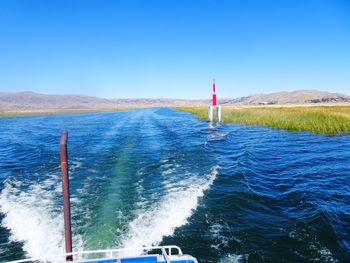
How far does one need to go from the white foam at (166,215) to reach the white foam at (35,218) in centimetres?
199

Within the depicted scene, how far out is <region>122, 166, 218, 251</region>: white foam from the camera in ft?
34.0

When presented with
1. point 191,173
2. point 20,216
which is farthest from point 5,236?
point 191,173

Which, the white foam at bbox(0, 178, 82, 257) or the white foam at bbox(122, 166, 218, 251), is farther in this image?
the white foam at bbox(122, 166, 218, 251)

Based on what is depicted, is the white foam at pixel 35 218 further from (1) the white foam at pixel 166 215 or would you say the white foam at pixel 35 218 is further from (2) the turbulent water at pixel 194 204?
(1) the white foam at pixel 166 215

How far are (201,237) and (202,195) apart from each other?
13.8ft

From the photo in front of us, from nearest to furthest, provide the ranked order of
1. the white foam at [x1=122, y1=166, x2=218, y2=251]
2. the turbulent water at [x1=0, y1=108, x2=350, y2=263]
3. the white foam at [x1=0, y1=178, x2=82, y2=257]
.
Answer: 1. the turbulent water at [x1=0, y1=108, x2=350, y2=263]
2. the white foam at [x1=0, y1=178, x2=82, y2=257]
3. the white foam at [x1=122, y1=166, x2=218, y2=251]

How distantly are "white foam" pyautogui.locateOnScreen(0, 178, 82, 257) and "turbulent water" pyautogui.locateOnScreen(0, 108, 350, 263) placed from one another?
4 centimetres

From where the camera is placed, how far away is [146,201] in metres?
13.7

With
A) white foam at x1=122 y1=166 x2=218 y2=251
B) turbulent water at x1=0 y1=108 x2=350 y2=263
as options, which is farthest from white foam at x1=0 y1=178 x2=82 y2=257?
white foam at x1=122 y1=166 x2=218 y2=251

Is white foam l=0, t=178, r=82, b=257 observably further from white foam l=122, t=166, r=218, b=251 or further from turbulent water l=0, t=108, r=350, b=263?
white foam l=122, t=166, r=218, b=251

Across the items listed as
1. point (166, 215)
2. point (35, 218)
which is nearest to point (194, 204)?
point (166, 215)

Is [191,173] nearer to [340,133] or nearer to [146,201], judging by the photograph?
[146,201]

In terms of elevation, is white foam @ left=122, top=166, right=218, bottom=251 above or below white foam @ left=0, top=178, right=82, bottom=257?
above

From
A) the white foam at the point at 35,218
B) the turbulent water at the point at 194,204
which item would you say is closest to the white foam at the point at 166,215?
the turbulent water at the point at 194,204
